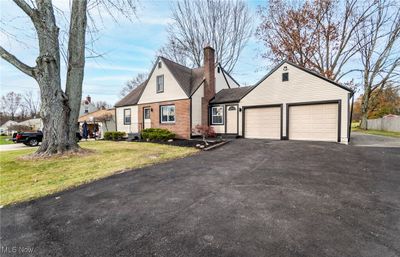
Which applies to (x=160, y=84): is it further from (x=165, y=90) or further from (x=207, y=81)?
(x=207, y=81)

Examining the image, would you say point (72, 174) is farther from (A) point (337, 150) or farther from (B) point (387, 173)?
(A) point (337, 150)

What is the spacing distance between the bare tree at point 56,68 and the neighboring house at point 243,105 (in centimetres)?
763

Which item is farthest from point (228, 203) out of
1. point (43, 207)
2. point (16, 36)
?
point (16, 36)

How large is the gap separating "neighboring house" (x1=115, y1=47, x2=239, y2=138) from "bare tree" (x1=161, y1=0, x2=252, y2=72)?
22.5ft

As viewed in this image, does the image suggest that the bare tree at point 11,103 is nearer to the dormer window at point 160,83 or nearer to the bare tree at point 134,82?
the bare tree at point 134,82

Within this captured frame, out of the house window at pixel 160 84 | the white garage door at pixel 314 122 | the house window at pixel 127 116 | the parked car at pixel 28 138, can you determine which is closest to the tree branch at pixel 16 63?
the house window at pixel 160 84

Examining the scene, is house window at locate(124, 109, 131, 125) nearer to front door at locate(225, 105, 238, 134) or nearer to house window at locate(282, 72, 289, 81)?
front door at locate(225, 105, 238, 134)

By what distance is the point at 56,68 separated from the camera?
8.78m

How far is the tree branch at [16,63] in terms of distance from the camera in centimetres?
788

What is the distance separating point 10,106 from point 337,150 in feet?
249

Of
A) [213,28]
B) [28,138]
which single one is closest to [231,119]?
[213,28]

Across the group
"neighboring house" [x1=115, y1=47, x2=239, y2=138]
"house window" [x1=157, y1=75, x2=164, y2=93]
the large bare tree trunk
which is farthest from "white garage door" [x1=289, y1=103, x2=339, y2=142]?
the large bare tree trunk

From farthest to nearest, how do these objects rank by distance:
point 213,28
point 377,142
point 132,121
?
point 213,28 < point 132,121 < point 377,142

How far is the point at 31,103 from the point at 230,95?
62.5 metres
